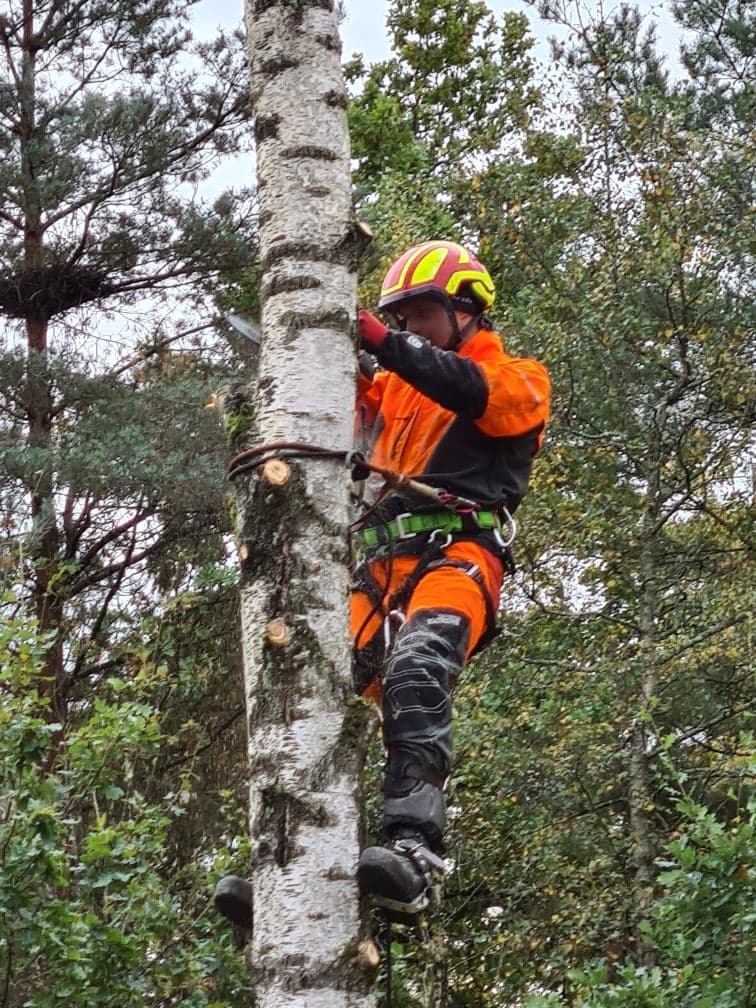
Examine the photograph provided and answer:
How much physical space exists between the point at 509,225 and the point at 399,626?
6008 millimetres

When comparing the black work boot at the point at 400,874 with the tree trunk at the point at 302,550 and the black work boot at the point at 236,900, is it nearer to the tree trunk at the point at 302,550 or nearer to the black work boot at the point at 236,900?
the tree trunk at the point at 302,550

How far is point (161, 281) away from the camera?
13703mm

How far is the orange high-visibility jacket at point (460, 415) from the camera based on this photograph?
3.65 metres

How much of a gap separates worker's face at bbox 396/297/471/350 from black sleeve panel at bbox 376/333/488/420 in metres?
0.38

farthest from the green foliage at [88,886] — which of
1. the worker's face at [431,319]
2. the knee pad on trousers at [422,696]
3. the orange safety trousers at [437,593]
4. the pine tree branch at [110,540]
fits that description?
the pine tree branch at [110,540]

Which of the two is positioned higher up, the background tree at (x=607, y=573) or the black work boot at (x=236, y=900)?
the background tree at (x=607, y=573)

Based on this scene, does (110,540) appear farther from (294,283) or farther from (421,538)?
(294,283)

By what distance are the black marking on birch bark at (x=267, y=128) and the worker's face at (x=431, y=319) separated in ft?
3.13

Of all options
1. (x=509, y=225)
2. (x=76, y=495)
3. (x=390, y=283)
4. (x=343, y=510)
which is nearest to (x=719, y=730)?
(x=509, y=225)

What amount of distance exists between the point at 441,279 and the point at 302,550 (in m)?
1.36

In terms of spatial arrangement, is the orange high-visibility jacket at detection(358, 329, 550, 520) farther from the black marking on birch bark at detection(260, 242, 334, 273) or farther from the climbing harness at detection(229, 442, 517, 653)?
the black marking on birch bark at detection(260, 242, 334, 273)

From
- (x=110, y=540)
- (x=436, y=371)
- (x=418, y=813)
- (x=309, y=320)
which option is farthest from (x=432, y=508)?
(x=110, y=540)

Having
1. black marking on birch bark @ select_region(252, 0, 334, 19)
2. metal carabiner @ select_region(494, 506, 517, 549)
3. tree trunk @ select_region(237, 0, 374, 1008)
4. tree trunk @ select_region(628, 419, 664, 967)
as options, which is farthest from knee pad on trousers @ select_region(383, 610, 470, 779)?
tree trunk @ select_region(628, 419, 664, 967)

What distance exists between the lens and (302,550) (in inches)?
117
